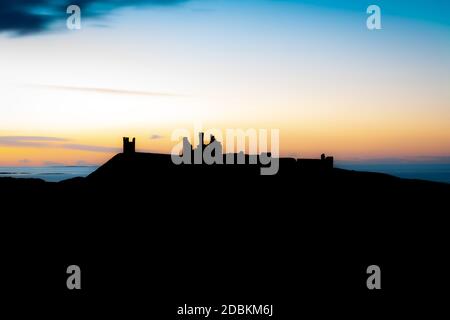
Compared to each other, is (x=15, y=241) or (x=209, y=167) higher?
(x=209, y=167)

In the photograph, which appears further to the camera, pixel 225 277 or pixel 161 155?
pixel 161 155

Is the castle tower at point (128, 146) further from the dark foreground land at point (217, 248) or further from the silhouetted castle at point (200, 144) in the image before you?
the silhouetted castle at point (200, 144)

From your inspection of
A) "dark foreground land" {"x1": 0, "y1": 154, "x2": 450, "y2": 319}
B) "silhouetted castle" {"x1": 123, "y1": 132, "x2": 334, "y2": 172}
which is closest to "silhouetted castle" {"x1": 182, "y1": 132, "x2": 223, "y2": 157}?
"silhouetted castle" {"x1": 123, "y1": 132, "x2": 334, "y2": 172}

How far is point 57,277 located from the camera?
26.6 metres

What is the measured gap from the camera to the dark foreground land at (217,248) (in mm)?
23812

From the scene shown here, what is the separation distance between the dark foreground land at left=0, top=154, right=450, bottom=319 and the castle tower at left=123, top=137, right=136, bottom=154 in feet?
2.34

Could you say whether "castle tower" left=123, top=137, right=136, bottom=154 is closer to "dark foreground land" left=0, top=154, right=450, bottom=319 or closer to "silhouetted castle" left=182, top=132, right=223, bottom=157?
"dark foreground land" left=0, top=154, right=450, bottom=319

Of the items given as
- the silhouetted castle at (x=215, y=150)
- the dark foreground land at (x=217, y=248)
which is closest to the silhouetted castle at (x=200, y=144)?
the silhouetted castle at (x=215, y=150)

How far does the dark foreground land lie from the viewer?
78.1 feet

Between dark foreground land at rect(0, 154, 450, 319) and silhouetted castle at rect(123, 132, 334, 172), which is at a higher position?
silhouetted castle at rect(123, 132, 334, 172)

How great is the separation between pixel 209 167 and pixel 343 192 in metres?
12.0

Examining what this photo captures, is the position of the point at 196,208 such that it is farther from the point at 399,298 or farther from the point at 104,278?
the point at 399,298
